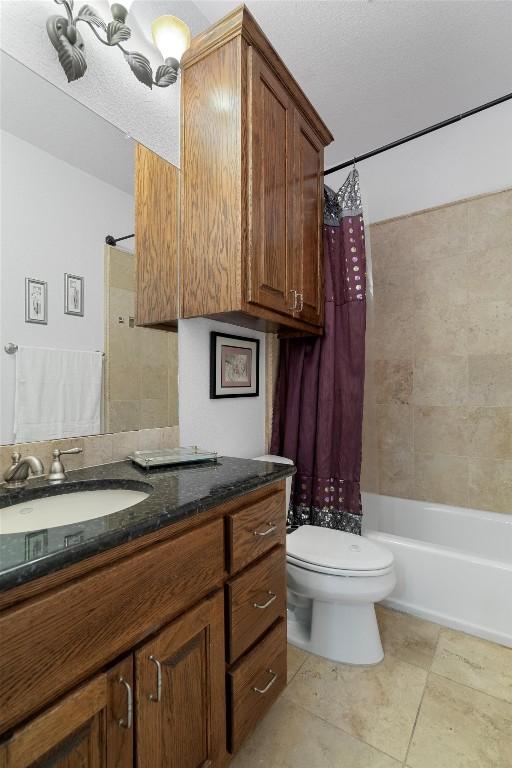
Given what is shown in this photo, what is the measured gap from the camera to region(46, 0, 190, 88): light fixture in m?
1.10

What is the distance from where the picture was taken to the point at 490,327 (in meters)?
2.15

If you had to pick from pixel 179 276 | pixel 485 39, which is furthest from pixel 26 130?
pixel 485 39

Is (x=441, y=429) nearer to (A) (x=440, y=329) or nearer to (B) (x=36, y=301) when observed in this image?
(A) (x=440, y=329)

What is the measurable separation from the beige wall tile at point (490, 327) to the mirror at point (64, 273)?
186 cm

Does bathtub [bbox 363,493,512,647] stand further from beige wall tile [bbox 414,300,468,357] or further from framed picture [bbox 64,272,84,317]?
framed picture [bbox 64,272,84,317]

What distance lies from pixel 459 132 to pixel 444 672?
2756mm

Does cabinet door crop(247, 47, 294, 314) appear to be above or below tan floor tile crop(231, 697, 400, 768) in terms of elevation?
above

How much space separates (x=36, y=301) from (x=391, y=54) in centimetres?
197

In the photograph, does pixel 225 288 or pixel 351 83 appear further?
pixel 351 83

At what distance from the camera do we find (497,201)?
213 cm

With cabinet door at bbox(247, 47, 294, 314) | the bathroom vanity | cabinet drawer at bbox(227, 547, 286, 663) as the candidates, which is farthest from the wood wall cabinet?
cabinet drawer at bbox(227, 547, 286, 663)

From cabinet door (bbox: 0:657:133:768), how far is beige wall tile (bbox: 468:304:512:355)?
2.25 metres

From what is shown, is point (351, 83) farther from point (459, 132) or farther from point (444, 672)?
point (444, 672)

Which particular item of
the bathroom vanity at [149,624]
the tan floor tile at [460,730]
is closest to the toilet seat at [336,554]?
the bathroom vanity at [149,624]
